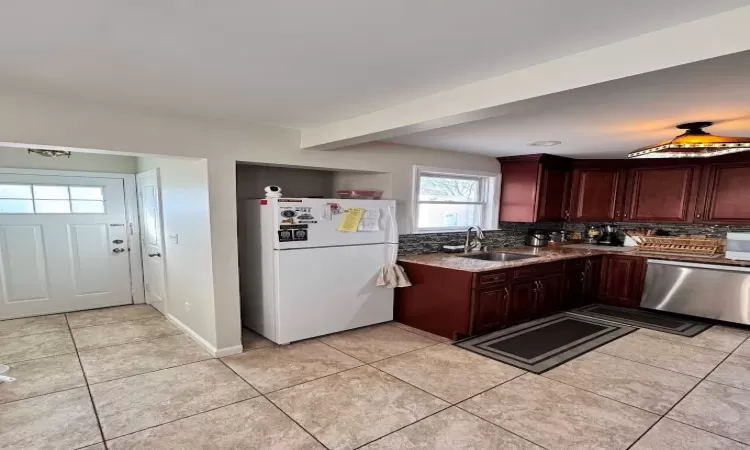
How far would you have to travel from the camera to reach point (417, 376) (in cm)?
287

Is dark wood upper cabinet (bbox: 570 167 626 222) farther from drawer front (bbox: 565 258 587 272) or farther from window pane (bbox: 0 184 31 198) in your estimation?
window pane (bbox: 0 184 31 198)

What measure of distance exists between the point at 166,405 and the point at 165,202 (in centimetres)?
224

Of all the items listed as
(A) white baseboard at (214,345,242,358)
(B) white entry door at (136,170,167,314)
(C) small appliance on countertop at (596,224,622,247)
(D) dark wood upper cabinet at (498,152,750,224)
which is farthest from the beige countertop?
(B) white entry door at (136,170,167,314)

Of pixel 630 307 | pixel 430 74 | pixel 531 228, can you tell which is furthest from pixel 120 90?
pixel 630 307

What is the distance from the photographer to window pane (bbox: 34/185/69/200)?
4.29 m

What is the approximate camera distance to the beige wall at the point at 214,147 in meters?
2.41

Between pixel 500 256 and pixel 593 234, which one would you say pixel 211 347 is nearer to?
pixel 500 256

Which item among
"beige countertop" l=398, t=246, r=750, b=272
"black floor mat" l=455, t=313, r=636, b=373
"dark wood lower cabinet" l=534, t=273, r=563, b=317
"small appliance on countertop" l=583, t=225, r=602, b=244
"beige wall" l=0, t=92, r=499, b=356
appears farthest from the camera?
"small appliance on countertop" l=583, t=225, r=602, b=244

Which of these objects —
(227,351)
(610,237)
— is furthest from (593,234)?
(227,351)

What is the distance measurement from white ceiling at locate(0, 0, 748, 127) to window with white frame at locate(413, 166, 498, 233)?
224cm

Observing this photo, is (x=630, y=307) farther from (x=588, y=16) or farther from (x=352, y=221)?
(x=588, y=16)

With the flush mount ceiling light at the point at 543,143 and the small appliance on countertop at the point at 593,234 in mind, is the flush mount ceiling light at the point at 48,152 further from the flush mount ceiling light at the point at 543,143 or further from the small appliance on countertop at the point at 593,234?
the small appliance on countertop at the point at 593,234

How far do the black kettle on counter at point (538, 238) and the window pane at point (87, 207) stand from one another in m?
5.81

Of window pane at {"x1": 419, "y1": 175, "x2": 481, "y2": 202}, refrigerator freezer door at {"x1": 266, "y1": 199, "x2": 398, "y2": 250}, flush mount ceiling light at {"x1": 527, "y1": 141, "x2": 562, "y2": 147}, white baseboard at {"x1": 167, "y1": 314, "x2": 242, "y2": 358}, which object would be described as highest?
flush mount ceiling light at {"x1": 527, "y1": 141, "x2": 562, "y2": 147}
